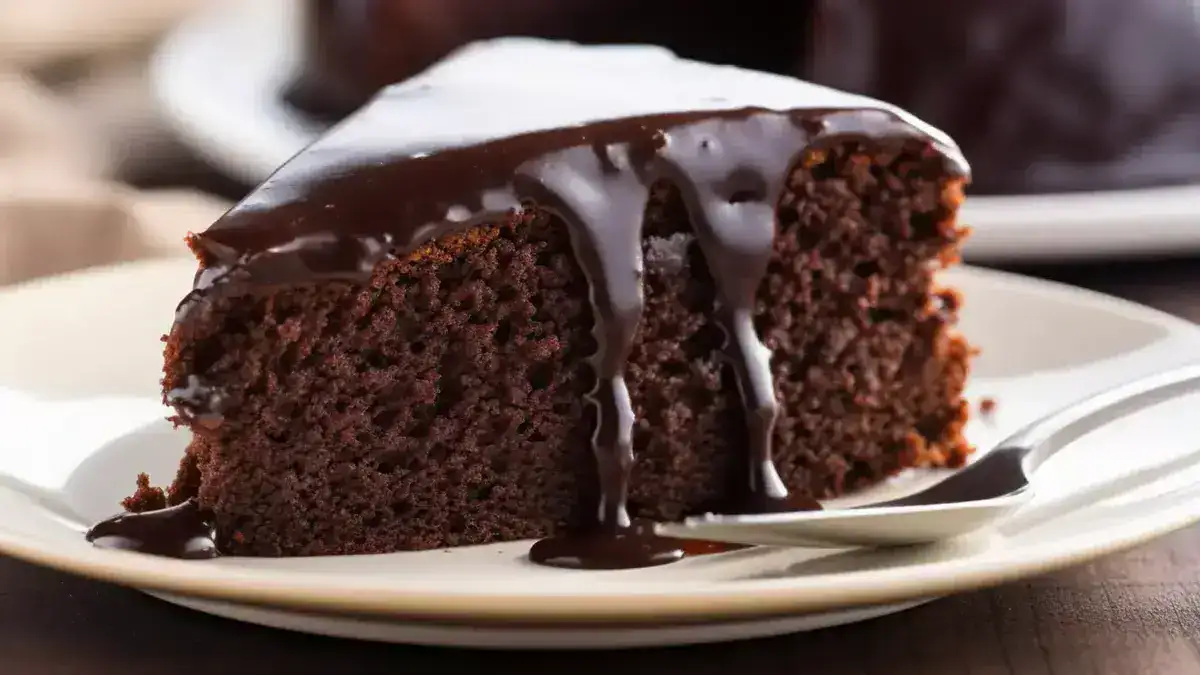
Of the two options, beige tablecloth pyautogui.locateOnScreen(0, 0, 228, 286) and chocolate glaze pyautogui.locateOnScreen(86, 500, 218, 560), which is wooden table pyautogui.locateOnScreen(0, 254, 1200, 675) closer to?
chocolate glaze pyautogui.locateOnScreen(86, 500, 218, 560)

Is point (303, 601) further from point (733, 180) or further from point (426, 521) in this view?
point (733, 180)

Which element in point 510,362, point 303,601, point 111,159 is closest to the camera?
point 303,601

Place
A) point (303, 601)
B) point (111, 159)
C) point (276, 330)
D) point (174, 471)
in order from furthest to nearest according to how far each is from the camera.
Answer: point (111, 159)
point (174, 471)
point (276, 330)
point (303, 601)

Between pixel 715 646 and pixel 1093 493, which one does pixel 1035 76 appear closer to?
pixel 1093 493

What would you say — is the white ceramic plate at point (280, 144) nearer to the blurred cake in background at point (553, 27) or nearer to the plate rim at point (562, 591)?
the blurred cake in background at point (553, 27)

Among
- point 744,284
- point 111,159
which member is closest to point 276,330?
point 744,284

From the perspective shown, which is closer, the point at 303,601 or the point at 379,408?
the point at 303,601
